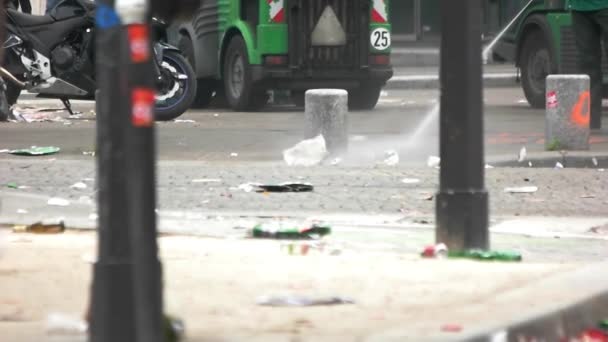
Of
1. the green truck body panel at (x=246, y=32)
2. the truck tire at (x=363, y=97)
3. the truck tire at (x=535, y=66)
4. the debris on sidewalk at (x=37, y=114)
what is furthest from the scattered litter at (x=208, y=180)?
the truck tire at (x=363, y=97)

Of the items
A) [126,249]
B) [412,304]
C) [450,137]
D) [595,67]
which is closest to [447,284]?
[412,304]

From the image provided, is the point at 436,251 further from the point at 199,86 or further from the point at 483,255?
the point at 199,86

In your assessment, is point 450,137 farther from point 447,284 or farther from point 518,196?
point 518,196

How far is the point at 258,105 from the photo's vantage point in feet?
68.3

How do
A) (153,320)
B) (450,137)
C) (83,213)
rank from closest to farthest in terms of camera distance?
(153,320), (450,137), (83,213)

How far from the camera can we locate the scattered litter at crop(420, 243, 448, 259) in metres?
8.27

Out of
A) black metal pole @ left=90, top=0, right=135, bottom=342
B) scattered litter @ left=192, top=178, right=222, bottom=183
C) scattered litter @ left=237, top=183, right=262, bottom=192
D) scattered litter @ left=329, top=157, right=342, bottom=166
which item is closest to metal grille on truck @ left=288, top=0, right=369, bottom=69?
scattered litter @ left=329, top=157, right=342, bottom=166

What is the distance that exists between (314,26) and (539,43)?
2632 mm

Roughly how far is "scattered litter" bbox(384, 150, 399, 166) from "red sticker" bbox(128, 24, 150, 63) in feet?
26.1

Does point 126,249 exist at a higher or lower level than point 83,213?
higher

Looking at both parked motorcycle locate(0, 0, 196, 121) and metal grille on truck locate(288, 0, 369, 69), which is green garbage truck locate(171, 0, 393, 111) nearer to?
metal grille on truck locate(288, 0, 369, 69)

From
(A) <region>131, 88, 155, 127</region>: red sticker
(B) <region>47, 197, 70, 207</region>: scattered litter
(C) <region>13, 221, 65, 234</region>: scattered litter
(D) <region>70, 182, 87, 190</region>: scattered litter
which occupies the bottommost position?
(D) <region>70, 182, 87, 190</region>: scattered litter

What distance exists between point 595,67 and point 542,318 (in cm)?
971

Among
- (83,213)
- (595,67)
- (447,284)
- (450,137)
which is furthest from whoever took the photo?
(595,67)
